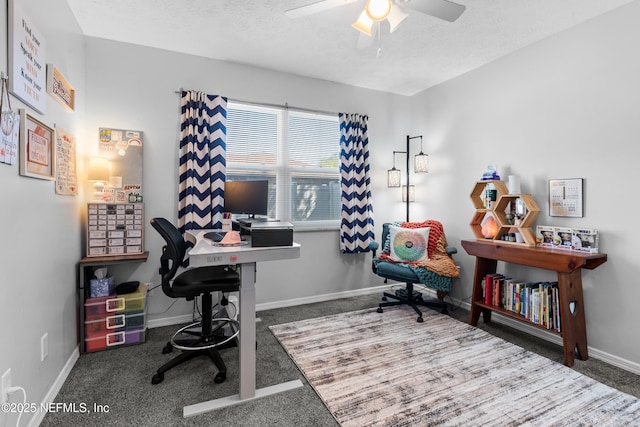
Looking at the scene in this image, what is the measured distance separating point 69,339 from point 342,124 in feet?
10.5

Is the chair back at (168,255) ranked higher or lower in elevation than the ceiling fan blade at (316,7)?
lower

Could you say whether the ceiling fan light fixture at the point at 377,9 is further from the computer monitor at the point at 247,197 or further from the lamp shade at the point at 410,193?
the lamp shade at the point at 410,193

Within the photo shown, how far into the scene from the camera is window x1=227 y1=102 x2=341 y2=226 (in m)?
3.30

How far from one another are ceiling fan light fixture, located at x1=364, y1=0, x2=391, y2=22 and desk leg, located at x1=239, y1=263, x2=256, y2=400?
60.8 inches

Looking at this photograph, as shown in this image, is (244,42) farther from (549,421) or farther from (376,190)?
(549,421)

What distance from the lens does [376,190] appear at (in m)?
3.96

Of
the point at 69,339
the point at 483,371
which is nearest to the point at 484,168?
the point at 483,371

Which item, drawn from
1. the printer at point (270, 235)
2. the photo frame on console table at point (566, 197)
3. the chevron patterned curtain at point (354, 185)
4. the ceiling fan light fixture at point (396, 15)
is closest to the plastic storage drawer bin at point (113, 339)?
the printer at point (270, 235)

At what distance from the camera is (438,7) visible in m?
1.69

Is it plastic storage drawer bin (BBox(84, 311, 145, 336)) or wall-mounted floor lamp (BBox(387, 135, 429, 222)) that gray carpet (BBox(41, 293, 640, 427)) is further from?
wall-mounted floor lamp (BBox(387, 135, 429, 222))

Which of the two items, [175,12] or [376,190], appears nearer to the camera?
[175,12]

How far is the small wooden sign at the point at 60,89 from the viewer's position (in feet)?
5.99

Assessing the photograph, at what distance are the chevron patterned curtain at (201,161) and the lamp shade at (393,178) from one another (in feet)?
6.59

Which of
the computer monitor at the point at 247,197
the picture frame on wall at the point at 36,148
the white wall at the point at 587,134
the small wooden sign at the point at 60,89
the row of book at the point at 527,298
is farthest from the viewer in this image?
the computer monitor at the point at 247,197
